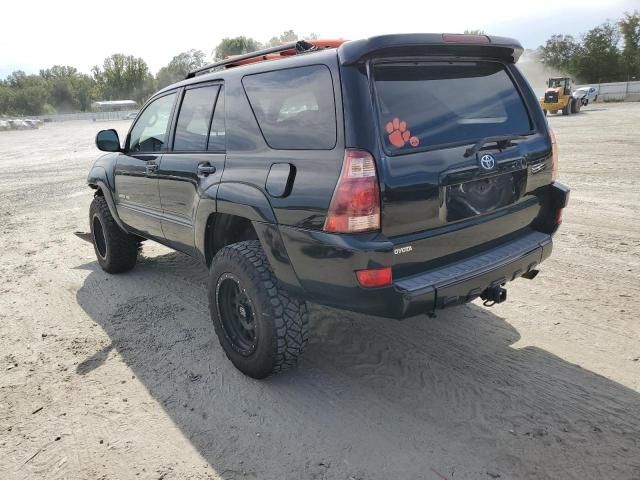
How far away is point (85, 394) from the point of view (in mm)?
3131

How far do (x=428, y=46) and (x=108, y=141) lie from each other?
122 inches

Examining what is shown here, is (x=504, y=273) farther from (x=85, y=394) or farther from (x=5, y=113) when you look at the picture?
(x=5, y=113)

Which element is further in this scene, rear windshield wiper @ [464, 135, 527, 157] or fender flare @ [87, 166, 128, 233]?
fender flare @ [87, 166, 128, 233]

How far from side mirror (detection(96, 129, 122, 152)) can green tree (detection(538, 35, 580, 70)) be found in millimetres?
66679

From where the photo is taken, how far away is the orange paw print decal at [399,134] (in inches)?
98.4

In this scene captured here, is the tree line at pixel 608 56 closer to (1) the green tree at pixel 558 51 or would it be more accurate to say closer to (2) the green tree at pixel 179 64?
(1) the green tree at pixel 558 51

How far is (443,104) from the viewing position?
2732 mm

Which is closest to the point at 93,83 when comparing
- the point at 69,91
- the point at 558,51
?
the point at 69,91

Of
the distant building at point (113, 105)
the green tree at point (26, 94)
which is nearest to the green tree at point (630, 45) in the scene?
the distant building at point (113, 105)

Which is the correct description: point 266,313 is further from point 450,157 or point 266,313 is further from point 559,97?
point 559,97

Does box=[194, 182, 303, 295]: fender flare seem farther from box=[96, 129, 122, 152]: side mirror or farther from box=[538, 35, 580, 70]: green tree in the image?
box=[538, 35, 580, 70]: green tree

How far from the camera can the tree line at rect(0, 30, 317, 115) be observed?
87.2 m

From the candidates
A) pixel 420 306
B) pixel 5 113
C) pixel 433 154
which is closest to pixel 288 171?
pixel 433 154

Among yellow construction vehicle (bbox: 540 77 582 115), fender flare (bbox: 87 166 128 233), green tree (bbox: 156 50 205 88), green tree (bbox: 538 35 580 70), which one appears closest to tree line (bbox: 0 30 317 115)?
green tree (bbox: 156 50 205 88)
